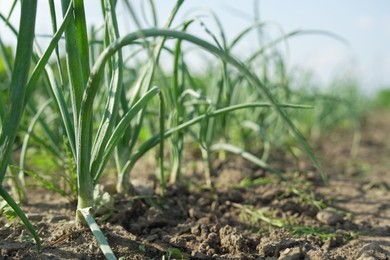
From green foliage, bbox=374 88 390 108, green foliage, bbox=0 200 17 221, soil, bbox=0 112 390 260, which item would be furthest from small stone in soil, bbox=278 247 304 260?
green foliage, bbox=374 88 390 108

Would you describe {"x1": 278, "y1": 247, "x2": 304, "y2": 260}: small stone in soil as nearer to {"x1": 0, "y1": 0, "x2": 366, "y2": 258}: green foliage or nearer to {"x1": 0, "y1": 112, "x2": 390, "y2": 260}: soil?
{"x1": 0, "y1": 112, "x2": 390, "y2": 260}: soil

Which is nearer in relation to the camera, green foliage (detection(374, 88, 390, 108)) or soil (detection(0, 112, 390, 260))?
soil (detection(0, 112, 390, 260))

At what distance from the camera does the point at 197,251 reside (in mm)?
1064

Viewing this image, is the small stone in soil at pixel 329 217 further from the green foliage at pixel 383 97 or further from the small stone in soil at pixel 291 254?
the green foliage at pixel 383 97

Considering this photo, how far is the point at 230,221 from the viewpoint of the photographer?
1.36m

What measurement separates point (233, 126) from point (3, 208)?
1.47 metres

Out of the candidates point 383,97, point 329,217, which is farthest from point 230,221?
point 383,97

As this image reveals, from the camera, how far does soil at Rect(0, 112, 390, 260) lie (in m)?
1.04

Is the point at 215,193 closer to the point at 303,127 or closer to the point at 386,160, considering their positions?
the point at 386,160

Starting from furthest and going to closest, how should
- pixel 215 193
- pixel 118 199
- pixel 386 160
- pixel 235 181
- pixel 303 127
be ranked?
pixel 303 127 < pixel 386 160 < pixel 235 181 < pixel 215 193 < pixel 118 199

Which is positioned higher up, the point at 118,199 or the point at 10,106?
the point at 10,106

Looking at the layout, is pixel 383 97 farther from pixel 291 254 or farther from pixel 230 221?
pixel 291 254

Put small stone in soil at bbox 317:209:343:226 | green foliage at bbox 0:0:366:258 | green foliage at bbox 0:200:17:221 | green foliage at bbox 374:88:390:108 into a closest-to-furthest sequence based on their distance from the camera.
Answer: green foliage at bbox 0:0:366:258 < green foliage at bbox 0:200:17:221 < small stone in soil at bbox 317:209:343:226 < green foliage at bbox 374:88:390:108

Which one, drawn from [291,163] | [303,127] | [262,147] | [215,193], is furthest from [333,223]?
[303,127]
